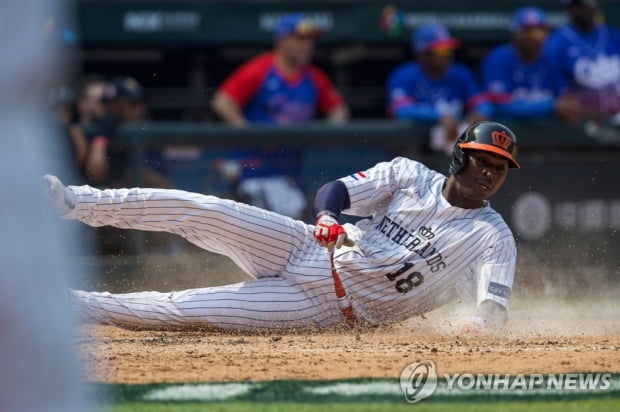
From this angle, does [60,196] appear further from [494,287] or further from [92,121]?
[92,121]

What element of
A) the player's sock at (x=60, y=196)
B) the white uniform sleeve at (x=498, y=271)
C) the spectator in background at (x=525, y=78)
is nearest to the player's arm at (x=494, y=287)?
the white uniform sleeve at (x=498, y=271)

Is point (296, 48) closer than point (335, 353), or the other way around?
point (335, 353)

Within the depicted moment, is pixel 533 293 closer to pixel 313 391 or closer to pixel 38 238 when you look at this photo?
pixel 313 391

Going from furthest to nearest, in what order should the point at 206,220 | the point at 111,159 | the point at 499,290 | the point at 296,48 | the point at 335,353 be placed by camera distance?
the point at 296,48 → the point at 111,159 → the point at 206,220 → the point at 499,290 → the point at 335,353

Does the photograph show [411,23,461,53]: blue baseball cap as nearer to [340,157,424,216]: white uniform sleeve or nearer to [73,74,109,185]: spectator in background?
[73,74,109,185]: spectator in background

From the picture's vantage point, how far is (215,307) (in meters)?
Answer: 5.30

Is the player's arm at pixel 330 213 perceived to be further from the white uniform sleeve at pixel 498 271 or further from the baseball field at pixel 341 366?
the white uniform sleeve at pixel 498 271

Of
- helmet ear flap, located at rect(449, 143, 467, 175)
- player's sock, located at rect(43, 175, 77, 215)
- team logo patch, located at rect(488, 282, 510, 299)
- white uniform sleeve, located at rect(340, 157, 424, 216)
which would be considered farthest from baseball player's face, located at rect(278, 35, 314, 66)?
team logo patch, located at rect(488, 282, 510, 299)

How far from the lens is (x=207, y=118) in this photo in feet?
32.9

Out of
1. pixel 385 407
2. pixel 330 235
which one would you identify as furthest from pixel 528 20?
pixel 385 407

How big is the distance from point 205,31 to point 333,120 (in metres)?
1.45

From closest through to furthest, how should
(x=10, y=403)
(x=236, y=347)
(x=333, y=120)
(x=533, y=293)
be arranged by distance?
(x=10, y=403) < (x=236, y=347) < (x=533, y=293) < (x=333, y=120)

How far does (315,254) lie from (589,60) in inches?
187

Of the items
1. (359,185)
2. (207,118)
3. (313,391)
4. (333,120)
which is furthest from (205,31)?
(313,391)
